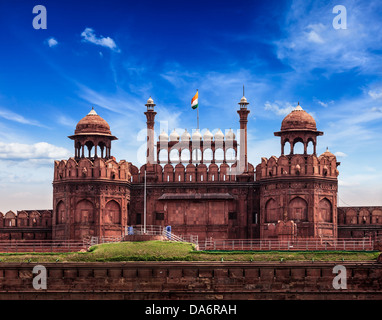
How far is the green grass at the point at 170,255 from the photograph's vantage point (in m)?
64.8

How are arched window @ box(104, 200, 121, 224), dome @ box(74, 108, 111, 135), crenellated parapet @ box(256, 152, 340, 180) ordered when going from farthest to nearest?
dome @ box(74, 108, 111, 135) < arched window @ box(104, 200, 121, 224) < crenellated parapet @ box(256, 152, 340, 180)

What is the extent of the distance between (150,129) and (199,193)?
350 inches

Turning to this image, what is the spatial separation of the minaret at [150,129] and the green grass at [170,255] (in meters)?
18.4

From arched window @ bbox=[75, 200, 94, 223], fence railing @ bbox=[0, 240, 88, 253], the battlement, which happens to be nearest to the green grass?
fence railing @ bbox=[0, 240, 88, 253]

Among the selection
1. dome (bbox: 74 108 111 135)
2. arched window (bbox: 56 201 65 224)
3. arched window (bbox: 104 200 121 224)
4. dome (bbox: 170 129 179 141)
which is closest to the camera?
arched window (bbox: 104 200 121 224)

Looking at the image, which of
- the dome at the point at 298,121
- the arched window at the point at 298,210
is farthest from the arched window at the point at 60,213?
the dome at the point at 298,121

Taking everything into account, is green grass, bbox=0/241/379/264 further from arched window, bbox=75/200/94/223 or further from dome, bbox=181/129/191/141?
dome, bbox=181/129/191/141

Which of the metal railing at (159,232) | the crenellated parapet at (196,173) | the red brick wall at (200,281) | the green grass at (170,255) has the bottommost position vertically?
the red brick wall at (200,281)

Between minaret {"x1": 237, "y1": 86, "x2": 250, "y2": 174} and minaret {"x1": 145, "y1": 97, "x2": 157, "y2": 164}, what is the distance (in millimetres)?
9373

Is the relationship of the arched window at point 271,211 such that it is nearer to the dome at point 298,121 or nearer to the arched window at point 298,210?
the arched window at point 298,210

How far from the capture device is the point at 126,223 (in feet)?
270

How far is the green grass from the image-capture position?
64.8 metres
